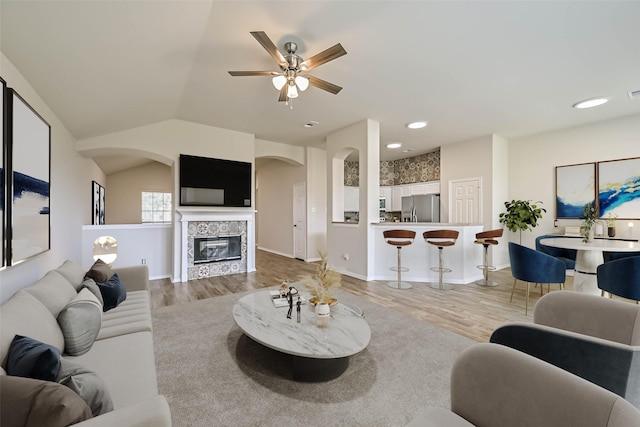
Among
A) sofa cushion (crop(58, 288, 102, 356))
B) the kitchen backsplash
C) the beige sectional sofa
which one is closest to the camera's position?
the beige sectional sofa

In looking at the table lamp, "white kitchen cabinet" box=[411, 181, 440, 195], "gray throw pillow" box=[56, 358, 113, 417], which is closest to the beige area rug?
"gray throw pillow" box=[56, 358, 113, 417]

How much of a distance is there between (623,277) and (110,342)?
456cm

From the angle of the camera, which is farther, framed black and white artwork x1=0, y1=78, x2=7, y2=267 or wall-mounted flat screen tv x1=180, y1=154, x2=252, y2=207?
wall-mounted flat screen tv x1=180, y1=154, x2=252, y2=207

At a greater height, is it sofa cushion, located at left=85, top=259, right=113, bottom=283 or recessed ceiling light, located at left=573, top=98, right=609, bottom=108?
recessed ceiling light, located at left=573, top=98, right=609, bottom=108

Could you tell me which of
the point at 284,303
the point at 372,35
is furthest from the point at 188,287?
the point at 372,35

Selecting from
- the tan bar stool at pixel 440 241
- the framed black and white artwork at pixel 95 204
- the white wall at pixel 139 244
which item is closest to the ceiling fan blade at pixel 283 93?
the tan bar stool at pixel 440 241

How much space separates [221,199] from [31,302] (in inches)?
148

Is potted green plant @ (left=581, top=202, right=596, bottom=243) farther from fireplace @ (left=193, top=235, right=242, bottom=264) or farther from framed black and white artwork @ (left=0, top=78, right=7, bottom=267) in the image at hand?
framed black and white artwork @ (left=0, top=78, right=7, bottom=267)

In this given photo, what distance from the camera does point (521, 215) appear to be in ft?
16.9

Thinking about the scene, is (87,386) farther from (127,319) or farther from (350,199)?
(350,199)

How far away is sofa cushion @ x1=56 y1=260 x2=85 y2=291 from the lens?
220cm

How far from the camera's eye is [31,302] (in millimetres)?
1476

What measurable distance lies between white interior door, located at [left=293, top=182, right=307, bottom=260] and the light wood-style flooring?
1419mm

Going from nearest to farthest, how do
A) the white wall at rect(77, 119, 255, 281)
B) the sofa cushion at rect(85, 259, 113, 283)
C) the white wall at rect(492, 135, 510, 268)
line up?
1. the sofa cushion at rect(85, 259, 113, 283)
2. the white wall at rect(77, 119, 255, 281)
3. the white wall at rect(492, 135, 510, 268)
